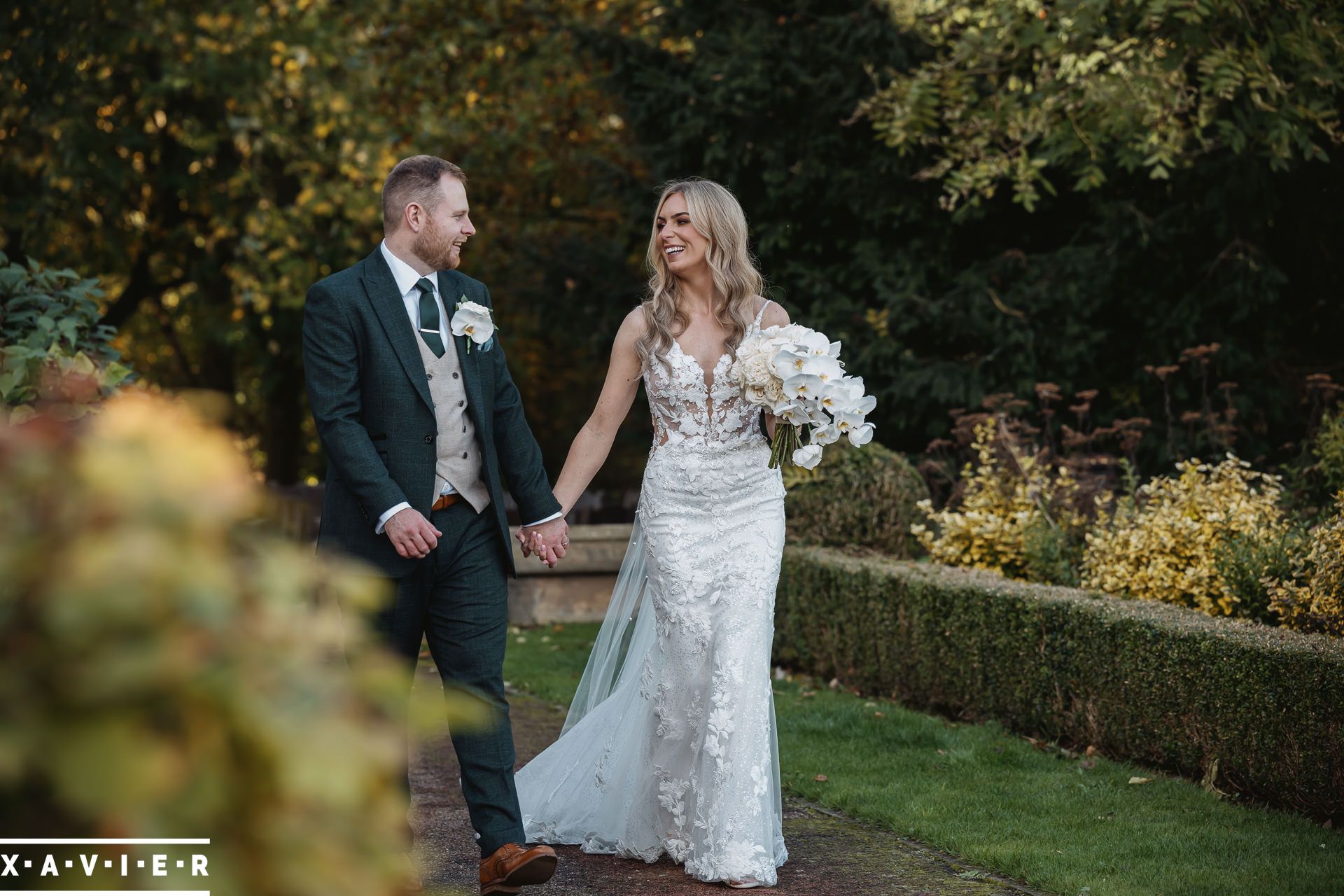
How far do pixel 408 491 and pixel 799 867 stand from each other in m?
1.94

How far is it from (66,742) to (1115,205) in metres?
12.1

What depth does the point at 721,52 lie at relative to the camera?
1295 centimetres

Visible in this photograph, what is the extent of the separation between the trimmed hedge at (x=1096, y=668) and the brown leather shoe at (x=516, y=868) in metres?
2.96

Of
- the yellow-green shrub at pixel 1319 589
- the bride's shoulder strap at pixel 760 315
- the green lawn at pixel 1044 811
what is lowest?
the green lawn at pixel 1044 811

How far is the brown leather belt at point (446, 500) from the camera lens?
4.38 m

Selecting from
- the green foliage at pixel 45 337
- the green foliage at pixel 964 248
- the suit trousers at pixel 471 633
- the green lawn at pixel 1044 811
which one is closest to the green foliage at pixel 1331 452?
the green foliage at pixel 964 248

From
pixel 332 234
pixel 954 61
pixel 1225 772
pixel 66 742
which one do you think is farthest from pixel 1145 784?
pixel 332 234

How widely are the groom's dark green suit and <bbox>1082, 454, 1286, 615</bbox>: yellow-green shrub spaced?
3834mm

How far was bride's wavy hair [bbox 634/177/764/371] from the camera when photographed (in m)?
5.19

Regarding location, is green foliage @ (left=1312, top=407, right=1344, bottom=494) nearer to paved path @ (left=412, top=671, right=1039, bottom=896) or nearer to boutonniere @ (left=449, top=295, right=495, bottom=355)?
paved path @ (left=412, top=671, right=1039, bottom=896)

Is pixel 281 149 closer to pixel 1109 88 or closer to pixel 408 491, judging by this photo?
pixel 1109 88

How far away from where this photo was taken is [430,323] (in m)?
4.41

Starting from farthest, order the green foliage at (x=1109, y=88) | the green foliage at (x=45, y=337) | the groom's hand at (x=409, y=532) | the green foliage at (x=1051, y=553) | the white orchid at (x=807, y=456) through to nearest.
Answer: the green foliage at (x=1109, y=88) < the green foliage at (x=1051, y=553) < the white orchid at (x=807, y=456) < the green foliage at (x=45, y=337) < the groom's hand at (x=409, y=532)

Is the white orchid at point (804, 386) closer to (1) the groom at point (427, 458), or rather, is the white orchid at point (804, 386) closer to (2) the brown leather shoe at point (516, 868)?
(1) the groom at point (427, 458)
